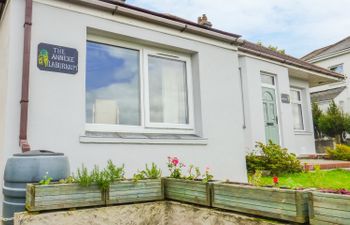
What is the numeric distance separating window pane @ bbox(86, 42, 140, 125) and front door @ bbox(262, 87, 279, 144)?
229 inches

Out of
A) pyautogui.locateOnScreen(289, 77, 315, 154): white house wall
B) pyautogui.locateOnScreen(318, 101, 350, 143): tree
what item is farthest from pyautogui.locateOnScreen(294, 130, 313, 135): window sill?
pyautogui.locateOnScreen(318, 101, 350, 143): tree

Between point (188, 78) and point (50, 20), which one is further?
point (188, 78)

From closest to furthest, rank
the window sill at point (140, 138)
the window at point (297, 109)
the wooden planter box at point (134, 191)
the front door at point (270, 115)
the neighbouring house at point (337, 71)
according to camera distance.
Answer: the wooden planter box at point (134, 191) < the window sill at point (140, 138) < the front door at point (270, 115) < the window at point (297, 109) < the neighbouring house at point (337, 71)

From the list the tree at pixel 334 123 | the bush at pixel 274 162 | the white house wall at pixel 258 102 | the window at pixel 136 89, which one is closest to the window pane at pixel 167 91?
the window at pixel 136 89

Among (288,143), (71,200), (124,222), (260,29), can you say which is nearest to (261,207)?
(124,222)

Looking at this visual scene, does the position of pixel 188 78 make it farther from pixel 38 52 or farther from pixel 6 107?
pixel 6 107

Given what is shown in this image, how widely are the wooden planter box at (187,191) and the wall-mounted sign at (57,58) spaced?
2.44 meters

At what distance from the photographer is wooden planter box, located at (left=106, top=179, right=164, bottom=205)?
318 centimetres

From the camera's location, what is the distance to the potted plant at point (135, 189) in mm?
3191

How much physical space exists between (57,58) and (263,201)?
12.0 ft

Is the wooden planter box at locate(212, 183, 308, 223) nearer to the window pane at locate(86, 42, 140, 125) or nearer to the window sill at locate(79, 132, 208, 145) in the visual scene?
the window sill at locate(79, 132, 208, 145)

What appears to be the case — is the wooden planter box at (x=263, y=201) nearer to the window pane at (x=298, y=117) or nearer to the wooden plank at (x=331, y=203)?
the wooden plank at (x=331, y=203)

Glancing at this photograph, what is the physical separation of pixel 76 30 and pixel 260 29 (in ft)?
92.8

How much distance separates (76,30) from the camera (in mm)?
4906
